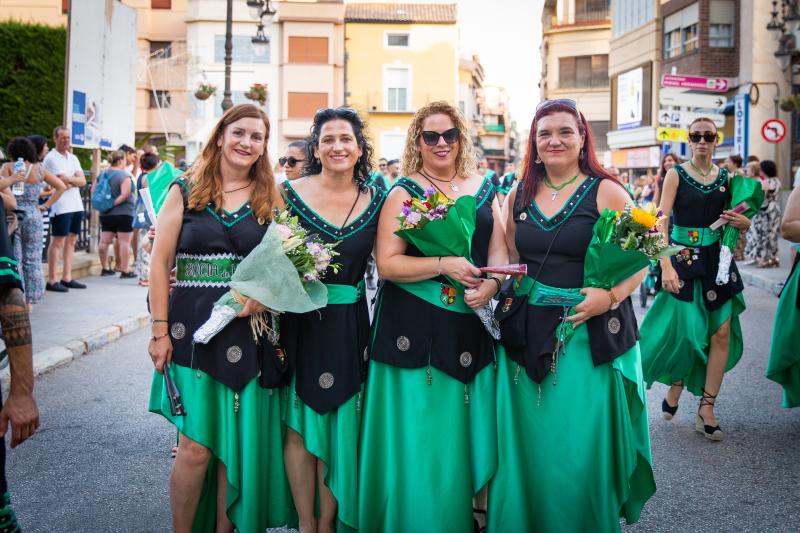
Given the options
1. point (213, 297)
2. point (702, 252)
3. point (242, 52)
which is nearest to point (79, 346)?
point (213, 297)

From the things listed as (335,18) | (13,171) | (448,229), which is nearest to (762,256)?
(13,171)

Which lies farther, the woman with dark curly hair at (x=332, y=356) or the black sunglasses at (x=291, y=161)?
the black sunglasses at (x=291, y=161)

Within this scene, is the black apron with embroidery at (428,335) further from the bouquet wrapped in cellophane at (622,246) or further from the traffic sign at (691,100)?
the traffic sign at (691,100)

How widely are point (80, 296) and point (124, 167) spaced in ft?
10.7

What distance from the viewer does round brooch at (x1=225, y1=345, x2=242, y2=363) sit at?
3973mm

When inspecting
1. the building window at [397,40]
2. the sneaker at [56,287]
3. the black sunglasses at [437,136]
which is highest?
the building window at [397,40]

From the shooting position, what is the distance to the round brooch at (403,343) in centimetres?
415

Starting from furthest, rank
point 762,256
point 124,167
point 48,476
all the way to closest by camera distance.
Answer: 1. point 762,256
2. point 124,167
3. point 48,476

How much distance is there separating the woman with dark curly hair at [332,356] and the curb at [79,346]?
4120mm

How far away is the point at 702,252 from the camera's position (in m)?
6.45

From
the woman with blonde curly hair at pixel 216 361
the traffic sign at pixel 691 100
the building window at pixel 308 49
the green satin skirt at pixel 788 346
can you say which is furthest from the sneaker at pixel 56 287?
the building window at pixel 308 49

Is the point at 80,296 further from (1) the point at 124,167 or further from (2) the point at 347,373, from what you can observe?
(2) the point at 347,373

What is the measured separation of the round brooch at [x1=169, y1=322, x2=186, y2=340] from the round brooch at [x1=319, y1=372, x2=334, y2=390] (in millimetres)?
690

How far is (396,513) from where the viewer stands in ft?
13.4
